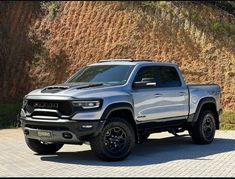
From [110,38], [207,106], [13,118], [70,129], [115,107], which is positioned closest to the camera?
[70,129]

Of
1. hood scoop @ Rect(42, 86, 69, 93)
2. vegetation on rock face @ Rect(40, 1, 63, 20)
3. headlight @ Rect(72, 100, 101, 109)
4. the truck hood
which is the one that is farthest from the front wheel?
vegetation on rock face @ Rect(40, 1, 63, 20)

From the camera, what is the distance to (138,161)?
35.3 feet

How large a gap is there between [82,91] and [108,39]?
1273 cm

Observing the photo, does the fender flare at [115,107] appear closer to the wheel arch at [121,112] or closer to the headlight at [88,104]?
the wheel arch at [121,112]

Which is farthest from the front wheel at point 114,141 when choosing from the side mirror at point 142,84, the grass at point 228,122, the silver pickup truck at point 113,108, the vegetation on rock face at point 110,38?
the vegetation on rock face at point 110,38

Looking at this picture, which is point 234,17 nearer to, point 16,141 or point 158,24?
point 158,24

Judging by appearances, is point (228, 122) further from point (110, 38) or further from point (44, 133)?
point (44, 133)

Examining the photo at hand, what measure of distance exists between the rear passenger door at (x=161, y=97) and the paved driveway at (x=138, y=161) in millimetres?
884

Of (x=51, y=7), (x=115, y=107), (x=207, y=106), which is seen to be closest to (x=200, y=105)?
(x=207, y=106)

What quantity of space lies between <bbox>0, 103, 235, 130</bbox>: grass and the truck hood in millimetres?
7539

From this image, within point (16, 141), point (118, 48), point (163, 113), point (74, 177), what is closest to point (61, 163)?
point (74, 177)

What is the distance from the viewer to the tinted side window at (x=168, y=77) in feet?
40.4

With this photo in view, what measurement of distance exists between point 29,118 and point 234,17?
1293 cm

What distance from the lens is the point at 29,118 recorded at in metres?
10.9
